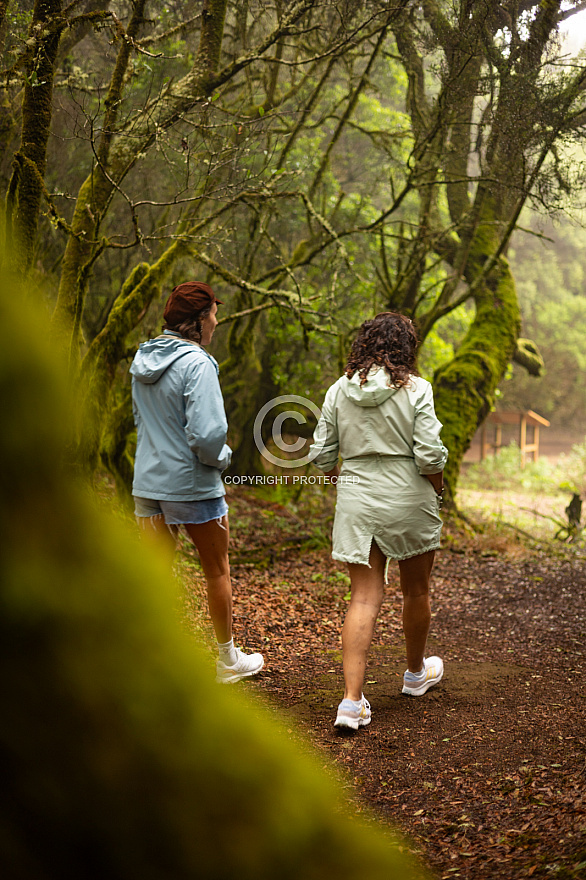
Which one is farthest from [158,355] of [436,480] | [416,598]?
[416,598]

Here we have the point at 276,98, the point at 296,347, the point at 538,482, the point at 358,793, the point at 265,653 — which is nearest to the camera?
the point at 358,793

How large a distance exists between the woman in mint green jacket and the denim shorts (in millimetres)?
627

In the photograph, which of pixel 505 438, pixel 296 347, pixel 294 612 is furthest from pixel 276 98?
pixel 505 438

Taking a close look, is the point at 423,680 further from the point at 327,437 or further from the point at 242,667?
the point at 327,437

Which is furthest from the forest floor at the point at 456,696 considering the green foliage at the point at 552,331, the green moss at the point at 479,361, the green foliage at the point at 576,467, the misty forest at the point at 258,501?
the green foliage at the point at 552,331

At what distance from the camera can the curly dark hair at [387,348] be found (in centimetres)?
387

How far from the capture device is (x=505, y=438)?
3556 cm

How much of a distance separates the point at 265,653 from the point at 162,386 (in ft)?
7.70

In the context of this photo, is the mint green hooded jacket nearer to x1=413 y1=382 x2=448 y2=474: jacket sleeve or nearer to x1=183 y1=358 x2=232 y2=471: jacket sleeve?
x1=413 y1=382 x2=448 y2=474: jacket sleeve

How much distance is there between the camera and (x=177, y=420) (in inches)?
150

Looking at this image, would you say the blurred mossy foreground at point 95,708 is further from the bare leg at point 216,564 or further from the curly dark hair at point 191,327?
the curly dark hair at point 191,327

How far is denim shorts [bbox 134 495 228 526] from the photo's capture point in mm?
3799

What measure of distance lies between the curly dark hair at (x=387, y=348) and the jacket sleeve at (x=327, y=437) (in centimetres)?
20

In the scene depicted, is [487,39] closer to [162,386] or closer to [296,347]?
[162,386]
